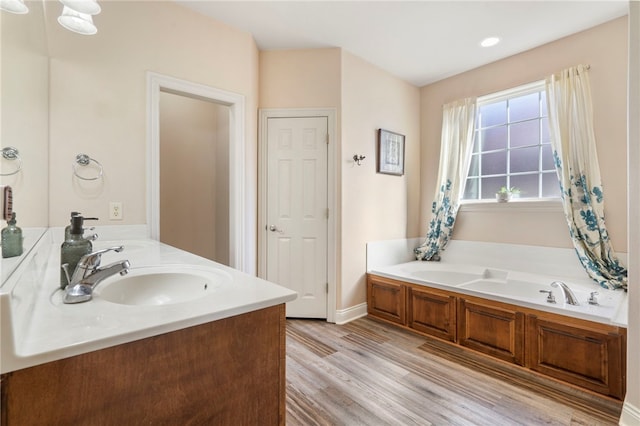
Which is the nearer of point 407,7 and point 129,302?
point 129,302

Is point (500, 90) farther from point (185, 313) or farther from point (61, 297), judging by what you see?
point (61, 297)

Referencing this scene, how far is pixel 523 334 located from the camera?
2.01m

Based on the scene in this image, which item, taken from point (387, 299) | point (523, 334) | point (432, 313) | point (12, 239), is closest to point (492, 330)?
point (523, 334)

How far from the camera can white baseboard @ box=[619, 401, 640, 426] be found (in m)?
1.38

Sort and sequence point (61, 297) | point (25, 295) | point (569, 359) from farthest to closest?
1. point (569, 359)
2. point (61, 297)
3. point (25, 295)

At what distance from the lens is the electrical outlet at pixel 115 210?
1.93 meters

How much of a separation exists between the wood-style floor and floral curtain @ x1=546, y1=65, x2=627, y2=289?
109 centimetres

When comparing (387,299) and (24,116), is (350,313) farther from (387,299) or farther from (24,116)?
(24,116)

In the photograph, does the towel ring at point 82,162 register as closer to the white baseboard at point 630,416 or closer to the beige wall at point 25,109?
the beige wall at point 25,109

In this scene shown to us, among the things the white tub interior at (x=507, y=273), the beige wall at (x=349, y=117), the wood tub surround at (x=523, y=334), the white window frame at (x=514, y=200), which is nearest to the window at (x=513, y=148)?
the white window frame at (x=514, y=200)

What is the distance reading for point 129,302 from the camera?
106cm

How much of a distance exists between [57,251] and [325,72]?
2.49 m

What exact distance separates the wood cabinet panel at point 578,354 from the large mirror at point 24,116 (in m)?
2.57

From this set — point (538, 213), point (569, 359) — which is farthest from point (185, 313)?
point (538, 213)
